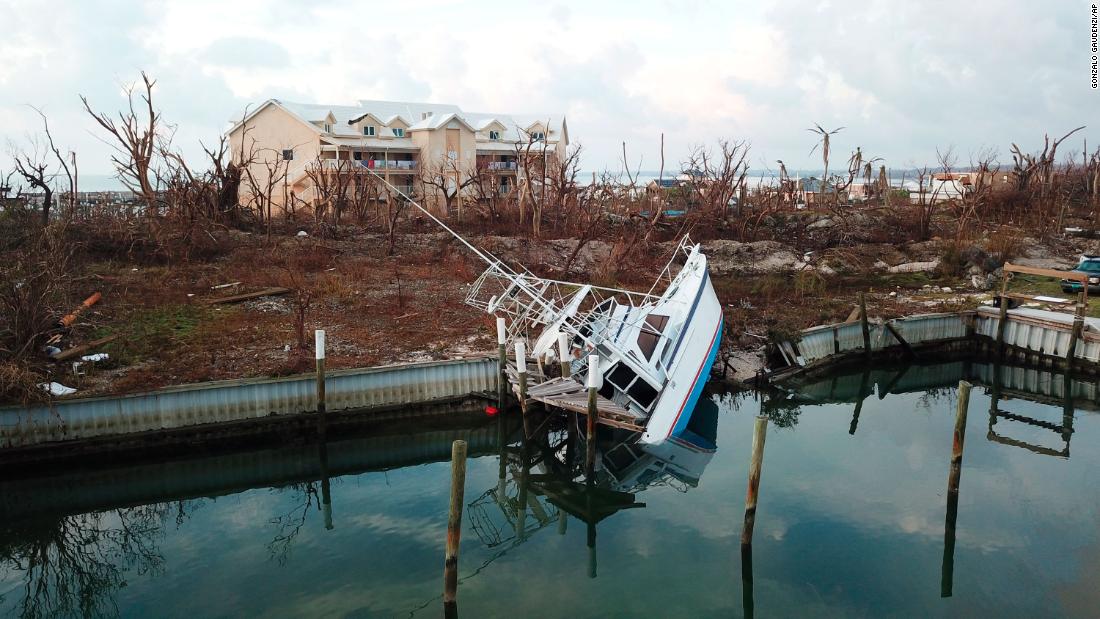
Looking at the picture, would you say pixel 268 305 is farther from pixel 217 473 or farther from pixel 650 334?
pixel 650 334

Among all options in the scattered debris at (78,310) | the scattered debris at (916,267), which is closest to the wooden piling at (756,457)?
the scattered debris at (78,310)

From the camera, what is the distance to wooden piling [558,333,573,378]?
18.5 m

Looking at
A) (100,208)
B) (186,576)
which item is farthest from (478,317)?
(100,208)

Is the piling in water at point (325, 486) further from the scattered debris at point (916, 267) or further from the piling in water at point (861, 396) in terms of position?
the scattered debris at point (916, 267)

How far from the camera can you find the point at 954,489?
578 inches

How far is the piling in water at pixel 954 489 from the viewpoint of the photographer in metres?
13.5

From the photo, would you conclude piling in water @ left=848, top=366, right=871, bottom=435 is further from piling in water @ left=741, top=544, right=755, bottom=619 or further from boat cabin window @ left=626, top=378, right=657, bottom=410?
piling in water @ left=741, top=544, right=755, bottom=619

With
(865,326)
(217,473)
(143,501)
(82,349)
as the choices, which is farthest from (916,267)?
(82,349)

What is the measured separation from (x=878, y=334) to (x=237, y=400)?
2048 cm

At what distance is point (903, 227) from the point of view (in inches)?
1689

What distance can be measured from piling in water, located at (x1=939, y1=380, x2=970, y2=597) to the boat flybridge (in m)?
5.76

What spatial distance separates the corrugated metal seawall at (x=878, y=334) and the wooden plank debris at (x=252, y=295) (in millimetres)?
17776

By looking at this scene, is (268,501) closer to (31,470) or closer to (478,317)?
(31,470)

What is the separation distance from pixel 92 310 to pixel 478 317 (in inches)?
470
